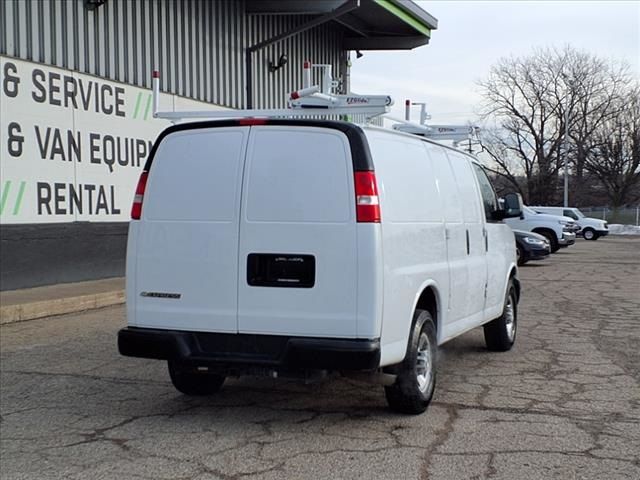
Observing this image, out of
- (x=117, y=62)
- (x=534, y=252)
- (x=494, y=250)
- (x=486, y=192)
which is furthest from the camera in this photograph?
(x=534, y=252)

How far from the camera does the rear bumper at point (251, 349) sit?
4.92m

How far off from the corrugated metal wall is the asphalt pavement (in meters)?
Answer: 5.76

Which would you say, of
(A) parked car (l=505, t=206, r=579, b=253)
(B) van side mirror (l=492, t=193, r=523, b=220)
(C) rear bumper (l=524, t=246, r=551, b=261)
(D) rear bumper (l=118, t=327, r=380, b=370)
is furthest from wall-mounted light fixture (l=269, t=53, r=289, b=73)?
(D) rear bumper (l=118, t=327, r=380, b=370)

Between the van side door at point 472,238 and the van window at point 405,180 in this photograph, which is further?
the van side door at point 472,238

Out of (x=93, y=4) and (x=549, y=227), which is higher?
(x=93, y=4)

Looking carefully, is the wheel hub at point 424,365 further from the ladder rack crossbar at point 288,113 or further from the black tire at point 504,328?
the black tire at point 504,328

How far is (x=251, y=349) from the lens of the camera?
5.20m

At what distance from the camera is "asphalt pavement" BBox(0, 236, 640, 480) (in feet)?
15.3

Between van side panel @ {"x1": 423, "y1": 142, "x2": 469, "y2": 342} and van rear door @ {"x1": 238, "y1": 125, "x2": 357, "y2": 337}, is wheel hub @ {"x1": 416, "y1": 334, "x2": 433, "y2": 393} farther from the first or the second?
van rear door @ {"x1": 238, "y1": 125, "x2": 357, "y2": 337}

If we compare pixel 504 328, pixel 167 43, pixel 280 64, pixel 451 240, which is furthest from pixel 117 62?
pixel 451 240

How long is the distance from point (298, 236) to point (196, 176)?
91 centimetres

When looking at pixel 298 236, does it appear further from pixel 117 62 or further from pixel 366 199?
pixel 117 62

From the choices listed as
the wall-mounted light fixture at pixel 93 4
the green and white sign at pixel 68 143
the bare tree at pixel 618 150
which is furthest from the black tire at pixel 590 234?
the wall-mounted light fixture at pixel 93 4

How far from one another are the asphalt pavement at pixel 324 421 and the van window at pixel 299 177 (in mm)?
1537
